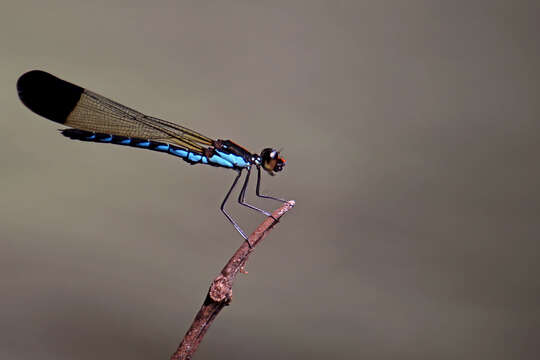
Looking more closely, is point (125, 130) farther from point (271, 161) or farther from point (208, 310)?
point (208, 310)

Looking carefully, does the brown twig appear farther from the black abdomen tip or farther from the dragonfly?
the black abdomen tip

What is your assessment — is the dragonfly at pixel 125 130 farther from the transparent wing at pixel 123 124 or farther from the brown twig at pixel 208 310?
the brown twig at pixel 208 310

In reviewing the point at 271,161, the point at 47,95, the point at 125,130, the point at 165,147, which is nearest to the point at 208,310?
the point at 271,161

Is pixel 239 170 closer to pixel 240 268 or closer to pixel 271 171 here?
pixel 271 171

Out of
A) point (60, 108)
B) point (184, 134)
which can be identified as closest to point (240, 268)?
point (184, 134)

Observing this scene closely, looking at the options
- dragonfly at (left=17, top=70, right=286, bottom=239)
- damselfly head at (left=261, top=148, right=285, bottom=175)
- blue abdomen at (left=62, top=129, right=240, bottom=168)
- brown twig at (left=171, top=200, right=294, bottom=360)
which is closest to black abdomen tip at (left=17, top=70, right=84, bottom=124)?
dragonfly at (left=17, top=70, right=286, bottom=239)

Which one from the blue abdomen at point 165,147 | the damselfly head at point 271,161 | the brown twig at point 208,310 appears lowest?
the brown twig at point 208,310

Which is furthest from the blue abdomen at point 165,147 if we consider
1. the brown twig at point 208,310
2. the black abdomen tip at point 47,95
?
the brown twig at point 208,310
